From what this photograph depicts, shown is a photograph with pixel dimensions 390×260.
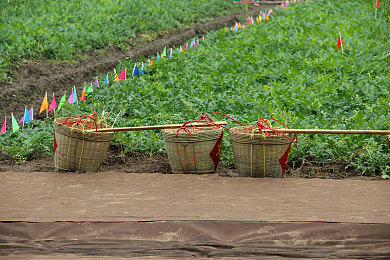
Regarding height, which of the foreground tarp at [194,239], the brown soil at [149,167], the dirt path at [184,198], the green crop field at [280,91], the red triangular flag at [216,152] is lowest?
the foreground tarp at [194,239]

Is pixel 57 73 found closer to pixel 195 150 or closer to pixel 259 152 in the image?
pixel 195 150

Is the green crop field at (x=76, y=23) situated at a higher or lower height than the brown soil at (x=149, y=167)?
higher

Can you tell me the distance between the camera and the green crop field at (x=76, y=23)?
12914 millimetres

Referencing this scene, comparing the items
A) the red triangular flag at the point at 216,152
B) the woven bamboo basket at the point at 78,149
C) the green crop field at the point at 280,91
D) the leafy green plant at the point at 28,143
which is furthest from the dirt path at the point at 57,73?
the red triangular flag at the point at 216,152

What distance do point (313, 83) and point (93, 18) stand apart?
919 cm

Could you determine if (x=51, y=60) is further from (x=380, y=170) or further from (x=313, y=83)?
(x=380, y=170)

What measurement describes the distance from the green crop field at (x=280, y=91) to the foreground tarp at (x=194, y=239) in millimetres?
1912

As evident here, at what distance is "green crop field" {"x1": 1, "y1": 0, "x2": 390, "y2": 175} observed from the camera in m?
6.32

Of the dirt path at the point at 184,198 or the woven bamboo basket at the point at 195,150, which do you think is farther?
the woven bamboo basket at the point at 195,150

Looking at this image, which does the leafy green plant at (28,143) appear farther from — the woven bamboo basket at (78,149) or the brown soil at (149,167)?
the woven bamboo basket at (78,149)

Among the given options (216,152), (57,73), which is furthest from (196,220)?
(57,73)

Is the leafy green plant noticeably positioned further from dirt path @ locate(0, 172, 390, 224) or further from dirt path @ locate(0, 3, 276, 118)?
dirt path @ locate(0, 3, 276, 118)

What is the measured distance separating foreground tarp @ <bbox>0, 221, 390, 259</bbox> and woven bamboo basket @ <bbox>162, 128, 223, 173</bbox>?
1461 millimetres

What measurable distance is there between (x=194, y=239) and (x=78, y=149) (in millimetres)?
2148
